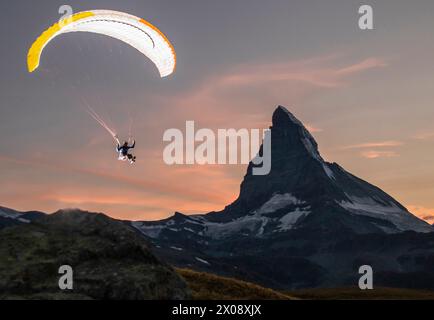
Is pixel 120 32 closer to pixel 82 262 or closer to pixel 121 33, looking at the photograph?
pixel 121 33

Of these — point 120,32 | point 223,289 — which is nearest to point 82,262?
point 223,289

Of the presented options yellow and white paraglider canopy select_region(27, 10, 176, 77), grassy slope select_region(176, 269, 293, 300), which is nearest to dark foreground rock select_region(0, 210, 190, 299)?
grassy slope select_region(176, 269, 293, 300)

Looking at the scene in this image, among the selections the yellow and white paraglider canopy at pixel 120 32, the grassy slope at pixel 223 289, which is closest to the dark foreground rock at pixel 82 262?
the grassy slope at pixel 223 289

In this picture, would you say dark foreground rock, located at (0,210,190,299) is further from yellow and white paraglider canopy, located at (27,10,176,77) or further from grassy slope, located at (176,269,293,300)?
yellow and white paraglider canopy, located at (27,10,176,77)
